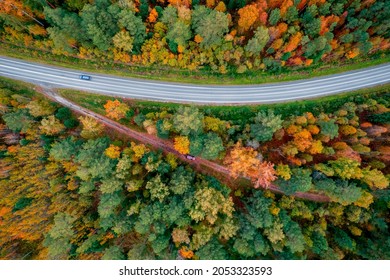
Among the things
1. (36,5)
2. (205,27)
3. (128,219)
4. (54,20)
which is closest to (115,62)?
(54,20)

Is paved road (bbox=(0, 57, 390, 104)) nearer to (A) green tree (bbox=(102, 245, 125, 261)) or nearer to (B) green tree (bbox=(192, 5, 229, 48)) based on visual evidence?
(B) green tree (bbox=(192, 5, 229, 48))

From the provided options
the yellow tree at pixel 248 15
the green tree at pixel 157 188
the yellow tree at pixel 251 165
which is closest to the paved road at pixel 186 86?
the yellow tree at pixel 248 15

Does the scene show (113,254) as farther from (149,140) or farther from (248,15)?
(248,15)

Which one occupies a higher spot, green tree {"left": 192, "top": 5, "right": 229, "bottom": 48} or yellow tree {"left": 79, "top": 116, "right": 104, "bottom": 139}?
green tree {"left": 192, "top": 5, "right": 229, "bottom": 48}

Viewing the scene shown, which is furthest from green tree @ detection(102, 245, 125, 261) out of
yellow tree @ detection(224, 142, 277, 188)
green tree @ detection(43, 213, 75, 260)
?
yellow tree @ detection(224, 142, 277, 188)

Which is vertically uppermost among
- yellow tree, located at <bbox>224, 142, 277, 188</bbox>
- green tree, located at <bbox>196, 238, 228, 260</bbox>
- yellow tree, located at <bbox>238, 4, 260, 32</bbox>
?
yellow tree, located at <bbox>238, 4, 260, 32</bbox>

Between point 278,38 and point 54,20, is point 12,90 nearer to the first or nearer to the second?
point 54,20

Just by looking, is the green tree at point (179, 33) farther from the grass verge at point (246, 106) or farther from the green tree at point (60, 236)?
the green tree at point (60, 236)
